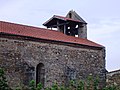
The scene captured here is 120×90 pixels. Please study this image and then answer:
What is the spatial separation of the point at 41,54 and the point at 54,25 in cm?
743

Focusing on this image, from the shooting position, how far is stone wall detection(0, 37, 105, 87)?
28.1 m

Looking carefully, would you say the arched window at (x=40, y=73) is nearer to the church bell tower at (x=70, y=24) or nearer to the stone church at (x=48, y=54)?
the stone church at (x=48, y=54)

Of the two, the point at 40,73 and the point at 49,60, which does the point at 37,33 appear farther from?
the point at 40,73

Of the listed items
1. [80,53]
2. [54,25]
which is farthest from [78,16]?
[80,53]

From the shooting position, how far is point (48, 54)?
100 feet

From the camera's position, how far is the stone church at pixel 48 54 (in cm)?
2819

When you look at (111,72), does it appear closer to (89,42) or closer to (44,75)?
(89,42)

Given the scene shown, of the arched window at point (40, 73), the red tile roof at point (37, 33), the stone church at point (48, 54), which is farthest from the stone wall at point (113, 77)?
the arched window at point (40, 73)

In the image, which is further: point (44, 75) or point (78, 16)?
point (78, 16)

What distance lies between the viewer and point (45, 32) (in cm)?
3262

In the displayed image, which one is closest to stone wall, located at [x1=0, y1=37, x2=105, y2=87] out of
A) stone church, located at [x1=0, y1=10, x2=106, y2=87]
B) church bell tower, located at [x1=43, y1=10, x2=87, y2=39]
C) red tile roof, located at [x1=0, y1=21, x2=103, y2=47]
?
stone church, located at [x1=0, y1=10, x2=106, y2=87]

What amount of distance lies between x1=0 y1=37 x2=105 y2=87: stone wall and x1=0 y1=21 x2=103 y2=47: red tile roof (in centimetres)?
52

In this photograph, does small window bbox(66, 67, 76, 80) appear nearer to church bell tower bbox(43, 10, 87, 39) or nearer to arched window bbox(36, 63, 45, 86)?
arched window bbox(36, 63, 45, 86)

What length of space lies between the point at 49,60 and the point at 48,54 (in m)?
0.49
